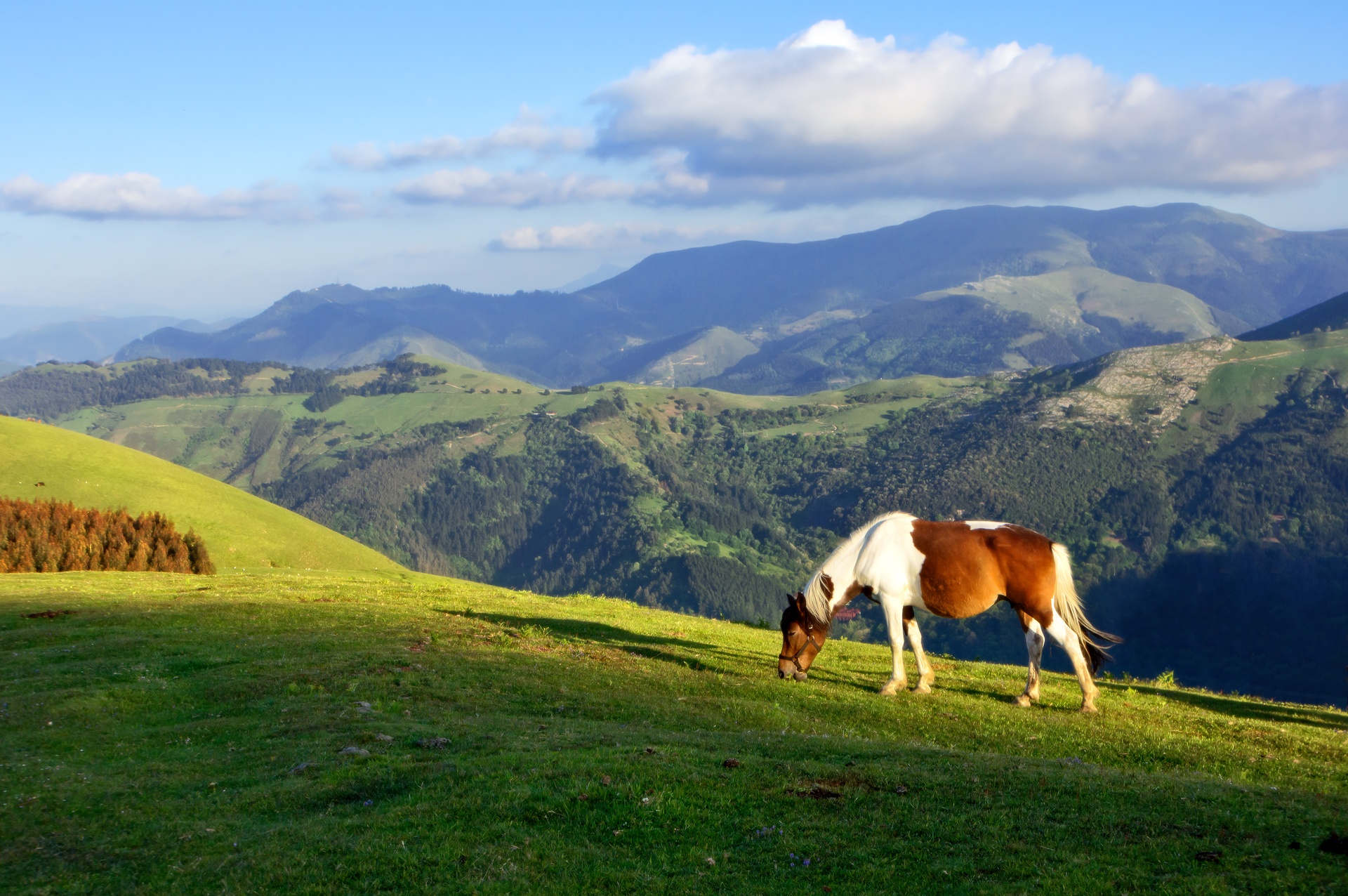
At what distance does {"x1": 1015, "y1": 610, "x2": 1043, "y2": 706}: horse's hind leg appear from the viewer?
701 inches

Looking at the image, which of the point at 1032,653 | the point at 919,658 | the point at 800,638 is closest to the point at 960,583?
the point at 1032,653

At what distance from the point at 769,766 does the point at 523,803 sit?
3384mm

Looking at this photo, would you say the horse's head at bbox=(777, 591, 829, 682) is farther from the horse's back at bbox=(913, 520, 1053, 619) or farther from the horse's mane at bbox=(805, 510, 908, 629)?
the horse's back at bbox=(913, 520, 1053, 619)

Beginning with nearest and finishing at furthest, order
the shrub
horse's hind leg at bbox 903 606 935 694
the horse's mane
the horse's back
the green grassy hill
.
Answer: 1. the horse's back
2. horse's hind leg at bbox 903 606 935 694
3. the horse's mane
4. the shrub
5. the green grassy hill

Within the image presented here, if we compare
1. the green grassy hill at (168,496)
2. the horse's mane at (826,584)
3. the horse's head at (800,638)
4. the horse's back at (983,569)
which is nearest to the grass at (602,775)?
the horse's head at (800,638)

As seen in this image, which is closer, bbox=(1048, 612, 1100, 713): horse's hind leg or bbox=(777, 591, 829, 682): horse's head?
bbox=(1048, 612, 1100, 713): horse's hind leg

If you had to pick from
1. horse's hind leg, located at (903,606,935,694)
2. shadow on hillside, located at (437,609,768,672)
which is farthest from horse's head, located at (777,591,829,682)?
horse's hind leg, located at (903,606,935,694)

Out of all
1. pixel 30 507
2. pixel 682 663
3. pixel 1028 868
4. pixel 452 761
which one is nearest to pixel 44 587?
pixel 30 507

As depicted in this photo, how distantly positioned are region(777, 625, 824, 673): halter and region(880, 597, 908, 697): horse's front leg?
169 cm

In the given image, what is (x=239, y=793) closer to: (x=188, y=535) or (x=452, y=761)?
(x=452, y=761)

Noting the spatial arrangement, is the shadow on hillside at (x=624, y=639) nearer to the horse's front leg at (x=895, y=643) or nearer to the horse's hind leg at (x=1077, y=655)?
the horse's front leg at (x=895, y=643)

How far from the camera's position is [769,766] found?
474 inches

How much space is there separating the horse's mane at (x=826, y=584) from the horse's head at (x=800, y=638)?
14 centimetres

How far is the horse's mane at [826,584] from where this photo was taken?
1905 cm
